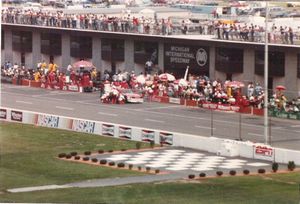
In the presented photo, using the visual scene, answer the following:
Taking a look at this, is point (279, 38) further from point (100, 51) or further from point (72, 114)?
point (100, 51)

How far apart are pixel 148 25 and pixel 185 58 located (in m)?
4.61

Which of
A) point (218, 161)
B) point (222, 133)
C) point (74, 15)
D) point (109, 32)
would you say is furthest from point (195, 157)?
point (74, 15)

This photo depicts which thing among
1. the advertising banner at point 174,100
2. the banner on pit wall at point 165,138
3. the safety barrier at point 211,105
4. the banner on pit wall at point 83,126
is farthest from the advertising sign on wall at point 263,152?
the advertising banner at point 174,100

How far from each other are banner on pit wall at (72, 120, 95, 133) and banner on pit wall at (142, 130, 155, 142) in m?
3.80

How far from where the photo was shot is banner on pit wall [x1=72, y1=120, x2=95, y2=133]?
48.5m

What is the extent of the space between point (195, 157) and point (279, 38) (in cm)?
1960

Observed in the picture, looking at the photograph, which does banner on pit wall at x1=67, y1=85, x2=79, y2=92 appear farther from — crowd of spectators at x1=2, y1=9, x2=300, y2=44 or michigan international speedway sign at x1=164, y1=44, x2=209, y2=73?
michigan international speedway sign at x1=164, y1=44, x2=209, y2=73

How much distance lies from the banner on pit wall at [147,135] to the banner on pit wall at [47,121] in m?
6.67

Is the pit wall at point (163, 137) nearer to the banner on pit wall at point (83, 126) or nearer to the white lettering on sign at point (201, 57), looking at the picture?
the banner on pit wall at point (83, 126)

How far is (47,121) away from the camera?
51.1 m

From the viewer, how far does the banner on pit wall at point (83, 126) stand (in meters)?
48.5

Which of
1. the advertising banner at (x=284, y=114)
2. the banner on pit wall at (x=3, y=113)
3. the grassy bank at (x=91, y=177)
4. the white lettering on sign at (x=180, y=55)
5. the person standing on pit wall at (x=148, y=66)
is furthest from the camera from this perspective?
the person standing on pit wall at (x=148, y=66)

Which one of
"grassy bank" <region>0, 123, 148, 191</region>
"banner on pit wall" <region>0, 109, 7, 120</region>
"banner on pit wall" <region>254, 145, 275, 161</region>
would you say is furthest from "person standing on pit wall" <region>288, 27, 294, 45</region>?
"banner on pit wall" <region>254, 145, 275, 161</region>

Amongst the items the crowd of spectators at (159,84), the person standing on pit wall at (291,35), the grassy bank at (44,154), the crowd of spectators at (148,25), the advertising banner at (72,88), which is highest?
the crowd of spectators at (148,25)
